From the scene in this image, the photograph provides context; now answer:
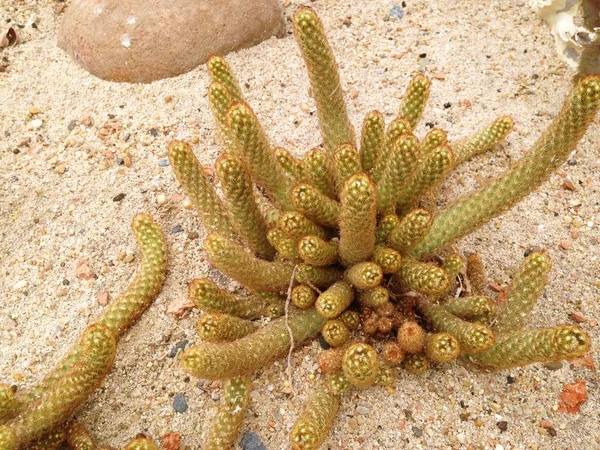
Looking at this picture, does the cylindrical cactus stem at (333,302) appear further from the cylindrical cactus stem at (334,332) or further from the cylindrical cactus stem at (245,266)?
the cylindrical cactus stem at (245,266)

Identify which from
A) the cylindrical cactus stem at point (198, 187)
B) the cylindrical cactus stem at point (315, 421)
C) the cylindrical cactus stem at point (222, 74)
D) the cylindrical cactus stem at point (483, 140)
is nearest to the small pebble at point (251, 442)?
the cylindrical cactus stem at point (315, 421)

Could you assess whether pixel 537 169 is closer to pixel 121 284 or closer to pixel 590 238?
pixel 590 238

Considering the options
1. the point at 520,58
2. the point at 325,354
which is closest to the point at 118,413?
the point at 325,354

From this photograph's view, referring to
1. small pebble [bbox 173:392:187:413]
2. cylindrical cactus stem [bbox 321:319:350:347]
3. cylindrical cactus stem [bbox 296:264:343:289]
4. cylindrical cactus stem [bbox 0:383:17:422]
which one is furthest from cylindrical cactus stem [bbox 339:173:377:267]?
cylindrical cactus stem [bbox 0:383:17:422]

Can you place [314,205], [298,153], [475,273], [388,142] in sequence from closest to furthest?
[314,205]
[388,142]
[475,273]
[298,153]

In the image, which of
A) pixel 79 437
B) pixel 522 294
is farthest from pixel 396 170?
pixel 79 437

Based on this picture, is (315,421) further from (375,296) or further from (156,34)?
(156,34)

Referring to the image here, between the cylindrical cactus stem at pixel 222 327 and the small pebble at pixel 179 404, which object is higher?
the cylindrical cactus stem at pixel 222 327
